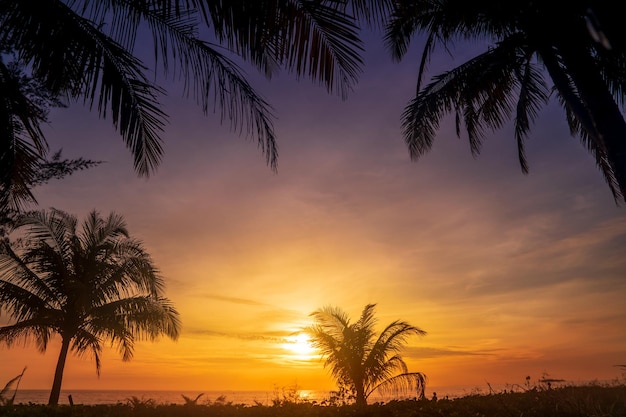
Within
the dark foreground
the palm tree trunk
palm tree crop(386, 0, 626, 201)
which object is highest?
palm tree crop(386, 0, 626, 201)

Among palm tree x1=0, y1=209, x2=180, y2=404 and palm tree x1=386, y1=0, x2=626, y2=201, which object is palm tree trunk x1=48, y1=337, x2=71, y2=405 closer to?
palm tree x1=0, y1=209, x2=180, y2=404

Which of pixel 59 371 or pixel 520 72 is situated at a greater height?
pixel 520 72

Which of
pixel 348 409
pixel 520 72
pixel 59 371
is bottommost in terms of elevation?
pixel 348 409

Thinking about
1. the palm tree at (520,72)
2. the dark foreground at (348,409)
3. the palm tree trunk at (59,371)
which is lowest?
the dark foreground at (348,409)

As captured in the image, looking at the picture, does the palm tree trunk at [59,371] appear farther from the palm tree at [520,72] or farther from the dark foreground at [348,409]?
the palm tree at [520,72]

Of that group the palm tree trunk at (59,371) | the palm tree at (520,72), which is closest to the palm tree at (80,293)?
the palm tree trunk at (59,371)

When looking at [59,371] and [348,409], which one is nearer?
[348,409]

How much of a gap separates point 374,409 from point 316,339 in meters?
7.41

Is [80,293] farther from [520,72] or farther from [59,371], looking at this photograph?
[520,72]

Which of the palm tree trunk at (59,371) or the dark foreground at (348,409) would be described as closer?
the dark foreground at (348,409)

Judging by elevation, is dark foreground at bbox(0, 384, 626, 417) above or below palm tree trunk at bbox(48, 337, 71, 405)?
below

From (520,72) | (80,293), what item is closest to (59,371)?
(80,293)

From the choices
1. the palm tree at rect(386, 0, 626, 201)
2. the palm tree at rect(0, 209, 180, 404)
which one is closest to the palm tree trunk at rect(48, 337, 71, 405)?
the palm tree at rect(0, 209, 180, 404)

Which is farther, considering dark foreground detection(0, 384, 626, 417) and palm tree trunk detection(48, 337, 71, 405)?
palm tree trunk detection(48, 337, 71, 405)
